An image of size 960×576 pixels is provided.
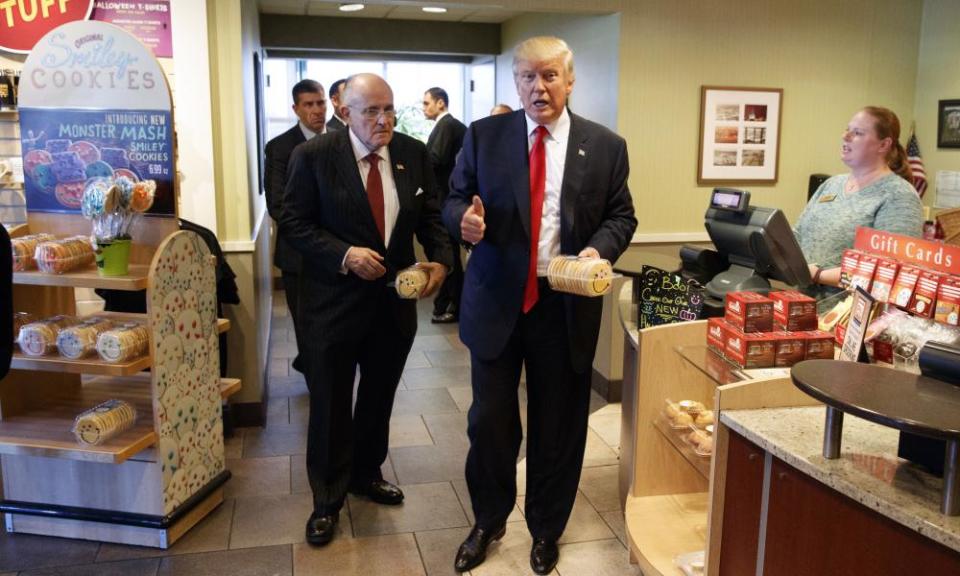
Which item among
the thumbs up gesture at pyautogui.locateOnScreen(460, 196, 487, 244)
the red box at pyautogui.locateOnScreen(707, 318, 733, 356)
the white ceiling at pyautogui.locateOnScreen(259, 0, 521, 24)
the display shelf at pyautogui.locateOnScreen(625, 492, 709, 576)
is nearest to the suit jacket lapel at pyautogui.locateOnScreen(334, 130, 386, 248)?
the thumbs up gesture at pyautogui.locateOnScreen(460, 196, 487, 244)

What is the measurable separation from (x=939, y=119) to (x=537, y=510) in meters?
3.88

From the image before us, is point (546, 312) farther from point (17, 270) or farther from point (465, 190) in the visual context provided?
point (17, 270)

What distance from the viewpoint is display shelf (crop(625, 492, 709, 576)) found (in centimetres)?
243

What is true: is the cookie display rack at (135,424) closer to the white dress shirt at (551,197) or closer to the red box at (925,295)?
the white dress shirt at (551,197)

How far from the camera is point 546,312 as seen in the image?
8.73 feet

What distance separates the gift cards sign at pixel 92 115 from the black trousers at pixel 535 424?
4.62ft

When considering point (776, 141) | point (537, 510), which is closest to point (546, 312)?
point (537, 510)

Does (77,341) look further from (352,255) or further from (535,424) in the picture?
(535,424)

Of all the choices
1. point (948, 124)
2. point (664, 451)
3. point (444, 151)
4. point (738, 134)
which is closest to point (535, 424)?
point (664, 451)

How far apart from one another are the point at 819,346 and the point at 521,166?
40.7 inches

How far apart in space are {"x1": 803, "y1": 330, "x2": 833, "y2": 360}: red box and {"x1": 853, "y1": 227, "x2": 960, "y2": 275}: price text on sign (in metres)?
0.26

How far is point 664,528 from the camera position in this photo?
2.60 metres

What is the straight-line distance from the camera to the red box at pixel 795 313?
2.18 meters

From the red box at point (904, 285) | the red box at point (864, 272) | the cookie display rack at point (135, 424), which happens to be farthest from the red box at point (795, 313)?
the cookie display rack at point (135, 424)
